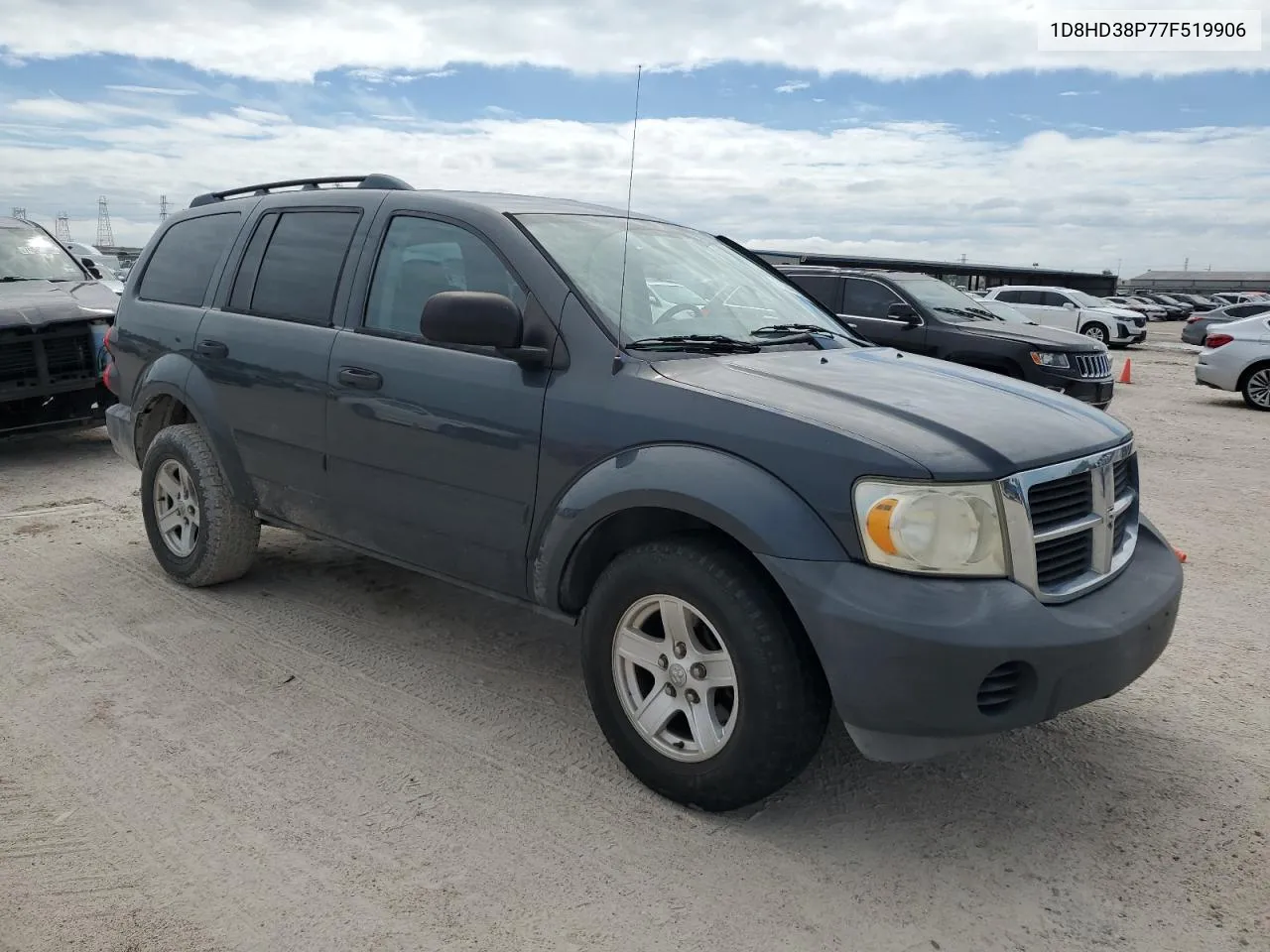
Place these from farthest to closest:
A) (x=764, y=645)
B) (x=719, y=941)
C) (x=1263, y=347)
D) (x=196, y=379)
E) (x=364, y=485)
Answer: (x=1263, y=347)
(x=196, y=379)
(x=364, y=485)
(x=764, y=645)
(x=719, y=941)

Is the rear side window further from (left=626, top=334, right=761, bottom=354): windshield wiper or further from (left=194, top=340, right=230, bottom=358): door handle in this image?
(left=626, top=334, right=761, bottom=354): windshield wiper

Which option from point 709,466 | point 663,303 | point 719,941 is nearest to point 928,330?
point 663,303

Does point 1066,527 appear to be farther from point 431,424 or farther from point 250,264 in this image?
point 250,264

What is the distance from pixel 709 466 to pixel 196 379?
2.91 meters

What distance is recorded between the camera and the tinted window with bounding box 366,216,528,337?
365 cm

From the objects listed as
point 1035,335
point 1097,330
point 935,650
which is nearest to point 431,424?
point 935,650

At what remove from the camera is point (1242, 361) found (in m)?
13.9

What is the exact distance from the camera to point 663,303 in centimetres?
361

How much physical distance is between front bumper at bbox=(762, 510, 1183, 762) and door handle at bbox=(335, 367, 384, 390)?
181 centimetres

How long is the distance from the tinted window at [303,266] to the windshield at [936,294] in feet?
25.6

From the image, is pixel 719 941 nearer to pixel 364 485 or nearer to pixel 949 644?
pixel 949 644

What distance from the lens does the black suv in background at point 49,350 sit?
7.48 m

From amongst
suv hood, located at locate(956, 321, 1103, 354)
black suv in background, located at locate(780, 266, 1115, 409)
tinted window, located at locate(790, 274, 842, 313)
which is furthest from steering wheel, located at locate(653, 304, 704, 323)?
tinted window, located at locate(790, 274, 842, 313)

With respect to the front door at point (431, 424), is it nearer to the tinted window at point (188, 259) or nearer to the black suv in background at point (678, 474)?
the black suv in background at point (678, 474)
